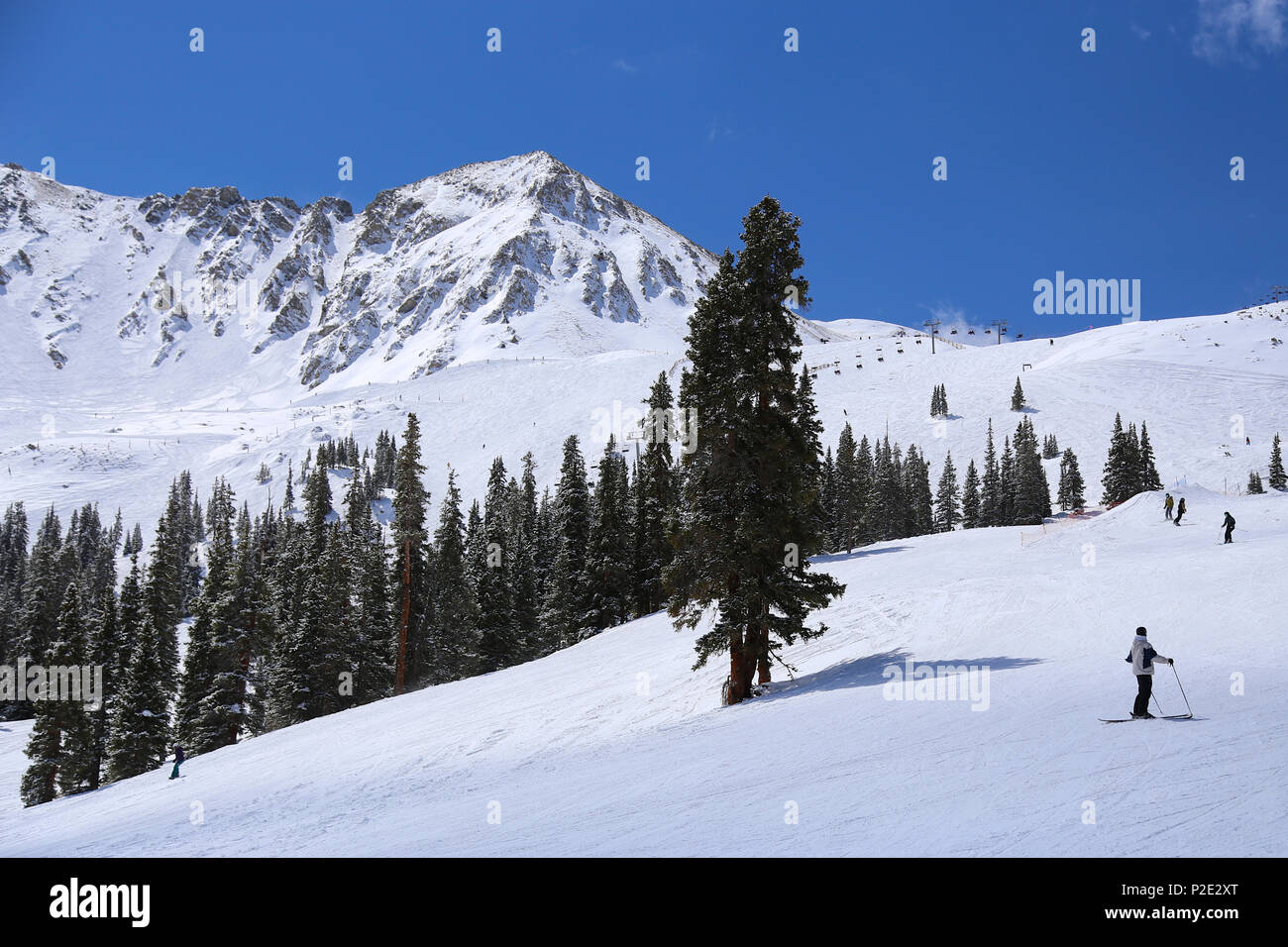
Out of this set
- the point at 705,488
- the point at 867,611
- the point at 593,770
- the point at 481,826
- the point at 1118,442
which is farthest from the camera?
the point at 1118,442

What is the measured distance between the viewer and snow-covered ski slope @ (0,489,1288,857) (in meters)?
9.38

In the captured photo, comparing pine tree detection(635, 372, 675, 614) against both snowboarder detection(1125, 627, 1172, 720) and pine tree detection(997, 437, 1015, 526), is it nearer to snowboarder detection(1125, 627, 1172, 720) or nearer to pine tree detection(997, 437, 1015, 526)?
snowboarder detection(1125, 627, 1172, 720)

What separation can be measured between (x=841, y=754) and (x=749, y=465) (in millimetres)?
9862

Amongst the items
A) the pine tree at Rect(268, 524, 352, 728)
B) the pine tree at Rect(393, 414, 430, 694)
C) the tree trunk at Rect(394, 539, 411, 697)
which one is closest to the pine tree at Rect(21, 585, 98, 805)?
the pine tree at Rect(268, 524, 352, 728)

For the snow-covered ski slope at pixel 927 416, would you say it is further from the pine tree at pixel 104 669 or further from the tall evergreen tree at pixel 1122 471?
the pine tree at pixel 104 669

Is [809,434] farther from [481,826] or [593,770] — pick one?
[481,826]

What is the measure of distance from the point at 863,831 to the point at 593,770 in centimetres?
694

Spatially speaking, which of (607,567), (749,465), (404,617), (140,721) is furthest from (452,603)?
(749,465)

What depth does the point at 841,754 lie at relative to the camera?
44.3 feet

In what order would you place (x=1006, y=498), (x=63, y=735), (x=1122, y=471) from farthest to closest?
(x=1006, y=498)
(x=1122, y=471)
(x=63, y=735)

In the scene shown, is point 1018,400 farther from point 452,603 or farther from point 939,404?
point 452,603

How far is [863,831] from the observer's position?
362 inches

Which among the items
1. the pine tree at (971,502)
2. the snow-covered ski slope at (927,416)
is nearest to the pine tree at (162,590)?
the snow-covered ski slope at (927,416)
